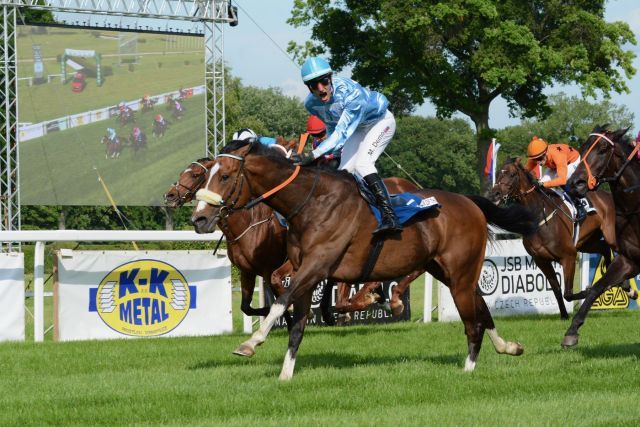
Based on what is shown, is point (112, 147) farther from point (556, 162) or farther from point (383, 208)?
point (383, 208)

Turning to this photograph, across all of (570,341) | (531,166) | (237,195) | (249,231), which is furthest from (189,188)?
(531,166)

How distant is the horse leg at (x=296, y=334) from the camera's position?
738 cm

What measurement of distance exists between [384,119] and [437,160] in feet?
243

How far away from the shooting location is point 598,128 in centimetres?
920

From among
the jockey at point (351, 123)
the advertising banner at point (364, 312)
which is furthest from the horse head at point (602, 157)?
the advertising banner at point (364, 312)

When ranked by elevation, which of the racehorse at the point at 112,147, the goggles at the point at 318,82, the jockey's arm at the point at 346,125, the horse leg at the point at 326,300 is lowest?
the racehorse at the point at 112,147

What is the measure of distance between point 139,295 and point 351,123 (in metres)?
4.81

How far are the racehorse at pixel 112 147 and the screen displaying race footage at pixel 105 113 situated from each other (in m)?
0.03

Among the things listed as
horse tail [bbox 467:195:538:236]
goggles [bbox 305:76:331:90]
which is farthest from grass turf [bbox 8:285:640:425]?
goggles [bbox 305:76:331:90]

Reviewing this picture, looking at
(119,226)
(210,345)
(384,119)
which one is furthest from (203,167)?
(119,226)

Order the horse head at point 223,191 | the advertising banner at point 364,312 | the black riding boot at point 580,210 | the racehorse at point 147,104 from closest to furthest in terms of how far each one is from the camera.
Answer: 1. the horse head at point 223,191
2. the advertising banner at point 364,312
3. the black riding boot at point 580,210
4. the racehorse at point 147,104

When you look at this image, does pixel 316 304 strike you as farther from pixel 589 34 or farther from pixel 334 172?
pixel 589 34

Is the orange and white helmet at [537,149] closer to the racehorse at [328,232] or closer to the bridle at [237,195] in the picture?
the racehorse at [328,232]

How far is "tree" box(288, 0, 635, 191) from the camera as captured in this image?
32.0m
